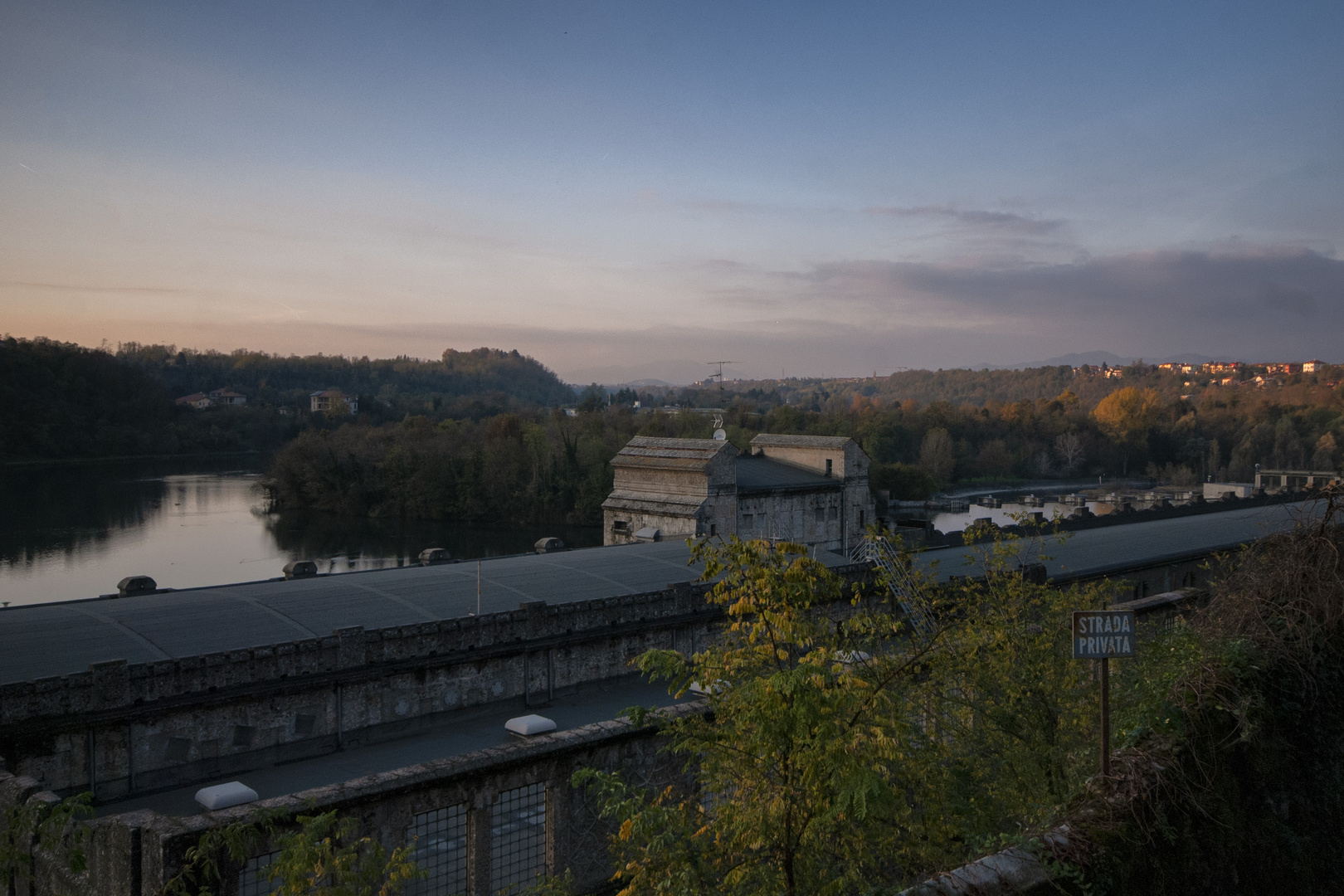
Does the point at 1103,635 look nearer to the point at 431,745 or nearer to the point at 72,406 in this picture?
the point at 431,745

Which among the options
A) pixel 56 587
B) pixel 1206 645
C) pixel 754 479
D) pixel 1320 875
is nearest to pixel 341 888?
pixel 1206 645

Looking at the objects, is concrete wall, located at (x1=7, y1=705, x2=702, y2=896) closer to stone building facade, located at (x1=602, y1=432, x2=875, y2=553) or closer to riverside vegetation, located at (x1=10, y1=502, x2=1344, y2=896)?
riverside vegetation, located at (x1=10, y1=502, x2=1344, y2=896)

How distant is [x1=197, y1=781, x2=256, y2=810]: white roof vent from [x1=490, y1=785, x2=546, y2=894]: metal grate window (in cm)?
400

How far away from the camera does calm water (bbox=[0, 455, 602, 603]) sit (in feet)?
180

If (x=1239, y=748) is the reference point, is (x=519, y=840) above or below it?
below

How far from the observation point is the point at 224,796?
12578 mm

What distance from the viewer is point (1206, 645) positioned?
9805 millimetres

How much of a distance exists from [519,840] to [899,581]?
16.0 metres

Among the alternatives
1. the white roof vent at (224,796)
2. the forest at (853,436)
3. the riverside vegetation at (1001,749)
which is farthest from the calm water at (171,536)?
the riverside vegetation at (1001,749)

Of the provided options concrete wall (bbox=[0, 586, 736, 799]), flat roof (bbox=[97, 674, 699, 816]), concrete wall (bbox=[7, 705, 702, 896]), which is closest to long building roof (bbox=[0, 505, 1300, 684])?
concrete wall (bbox=[0, 586, 736, 799])

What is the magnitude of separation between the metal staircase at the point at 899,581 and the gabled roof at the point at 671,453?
7.39 m

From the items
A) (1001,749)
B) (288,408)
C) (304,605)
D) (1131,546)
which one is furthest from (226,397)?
(1001,749)

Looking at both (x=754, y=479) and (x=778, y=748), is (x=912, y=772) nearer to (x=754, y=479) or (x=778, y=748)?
(x=778, y=748)

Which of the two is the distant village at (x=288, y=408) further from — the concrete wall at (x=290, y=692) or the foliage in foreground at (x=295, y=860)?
the foliage in foreground at (x=295, y=860)
